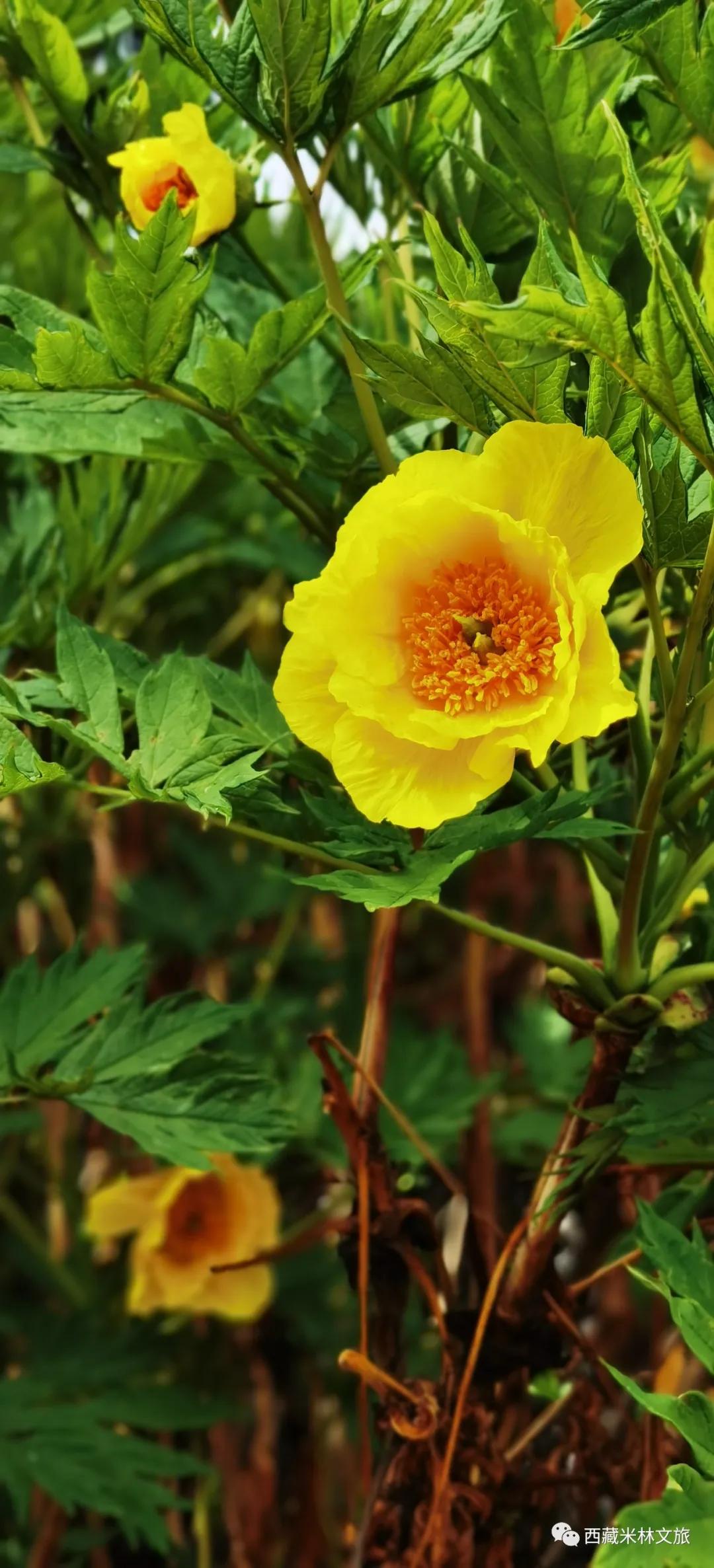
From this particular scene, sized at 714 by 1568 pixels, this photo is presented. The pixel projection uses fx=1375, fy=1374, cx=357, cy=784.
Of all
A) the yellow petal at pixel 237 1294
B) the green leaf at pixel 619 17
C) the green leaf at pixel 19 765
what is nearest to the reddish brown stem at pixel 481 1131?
the yellow petal at pixel 237 1294

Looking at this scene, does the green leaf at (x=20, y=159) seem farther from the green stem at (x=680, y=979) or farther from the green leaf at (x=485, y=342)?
the green stem at (x=680, y=979)

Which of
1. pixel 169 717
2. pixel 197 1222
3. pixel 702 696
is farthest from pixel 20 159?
pixel 197 1222

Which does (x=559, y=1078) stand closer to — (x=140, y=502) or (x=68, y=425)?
(x=140, y=502)

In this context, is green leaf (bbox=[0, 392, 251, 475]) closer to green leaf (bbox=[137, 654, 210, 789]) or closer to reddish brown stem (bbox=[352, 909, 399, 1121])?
green leaf (bbox=[137, 654, 210, 789])

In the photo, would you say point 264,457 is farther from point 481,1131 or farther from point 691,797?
point 481,1131

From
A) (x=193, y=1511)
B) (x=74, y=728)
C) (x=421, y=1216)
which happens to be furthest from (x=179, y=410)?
(x=193, y=1511)

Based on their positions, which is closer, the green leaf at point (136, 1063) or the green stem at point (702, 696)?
the green stem at point (702, 696)
